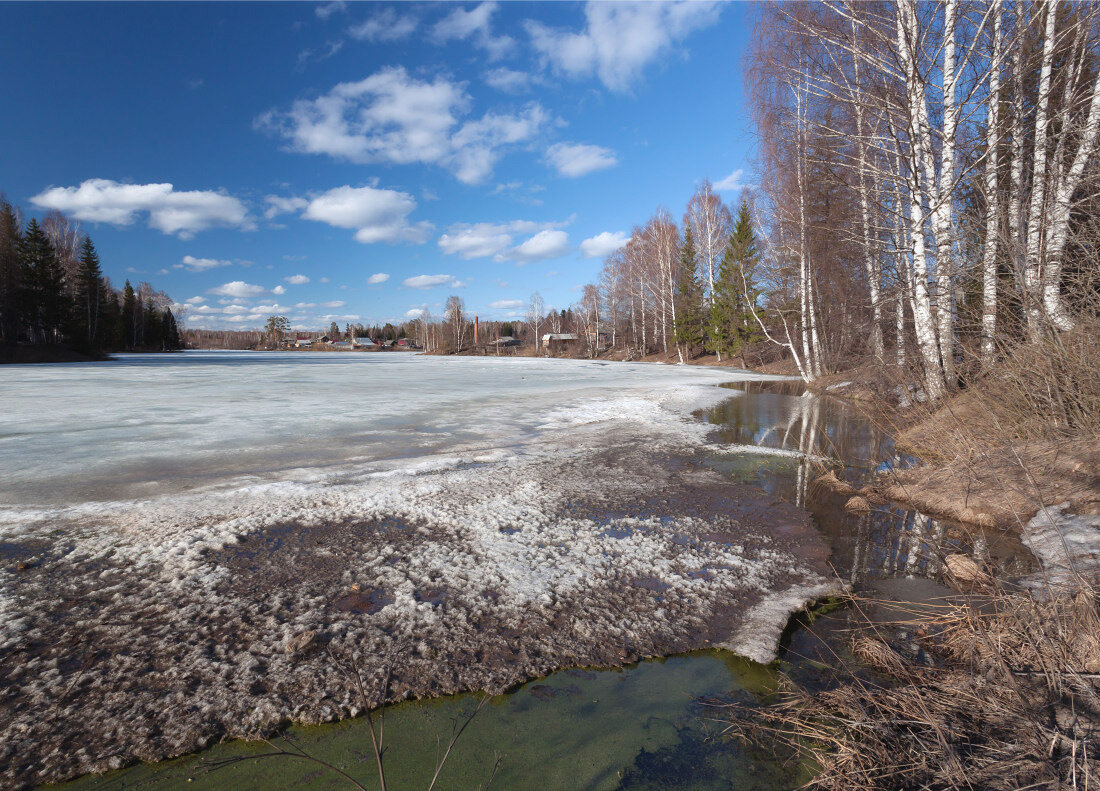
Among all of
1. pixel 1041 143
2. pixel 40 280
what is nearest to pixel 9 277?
pixel 40 280

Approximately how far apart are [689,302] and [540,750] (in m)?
37.9

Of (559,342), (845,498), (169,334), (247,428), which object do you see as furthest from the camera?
(559,342)

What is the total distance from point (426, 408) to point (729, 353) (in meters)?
28.3

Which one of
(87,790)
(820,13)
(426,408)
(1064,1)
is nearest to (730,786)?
(87,790)

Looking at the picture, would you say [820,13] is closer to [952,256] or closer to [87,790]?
[952,256]

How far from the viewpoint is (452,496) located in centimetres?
493

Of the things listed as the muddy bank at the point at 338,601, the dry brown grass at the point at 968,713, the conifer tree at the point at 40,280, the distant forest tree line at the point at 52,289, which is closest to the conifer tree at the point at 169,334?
the distant forest tree line at the point at 52,289

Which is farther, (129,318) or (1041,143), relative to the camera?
(129,318)

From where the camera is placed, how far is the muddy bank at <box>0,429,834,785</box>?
212cm

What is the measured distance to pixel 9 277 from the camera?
109 feet

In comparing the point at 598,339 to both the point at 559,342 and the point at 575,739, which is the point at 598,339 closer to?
the point at 559,342

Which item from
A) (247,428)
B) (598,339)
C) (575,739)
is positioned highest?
(598,339)

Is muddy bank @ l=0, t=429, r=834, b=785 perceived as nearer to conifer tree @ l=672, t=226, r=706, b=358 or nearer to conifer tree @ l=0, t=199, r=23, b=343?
conifer tree @ l=672, t=226, r=706, b=358

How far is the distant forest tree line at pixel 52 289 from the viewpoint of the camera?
34406mm
